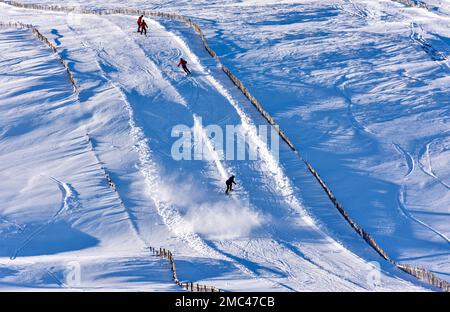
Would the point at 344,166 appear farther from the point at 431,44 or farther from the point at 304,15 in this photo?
the point at 304,15

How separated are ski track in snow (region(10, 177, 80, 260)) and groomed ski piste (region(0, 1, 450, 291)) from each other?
2.3 inches

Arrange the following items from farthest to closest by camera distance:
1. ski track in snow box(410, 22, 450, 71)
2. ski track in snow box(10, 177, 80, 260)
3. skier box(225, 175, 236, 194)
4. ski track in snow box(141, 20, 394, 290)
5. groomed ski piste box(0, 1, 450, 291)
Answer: ski track in snow box(410, 22, 450, 71), skier box(225, 175, 236, 194), ski track in snow box(141, 20, 394, 290), ski track in snow box(10, 177, 80, 260), groomed ski piste box(0, 1, 450, 291)

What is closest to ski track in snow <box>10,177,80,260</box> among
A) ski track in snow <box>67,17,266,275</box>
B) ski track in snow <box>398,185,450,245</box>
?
ski track in snow <box>67,17,266,275</box>

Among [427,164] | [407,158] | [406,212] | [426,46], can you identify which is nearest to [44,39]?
[426,46]

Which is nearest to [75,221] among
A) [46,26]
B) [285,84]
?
[285,84]

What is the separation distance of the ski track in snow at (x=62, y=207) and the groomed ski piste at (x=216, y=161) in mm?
60

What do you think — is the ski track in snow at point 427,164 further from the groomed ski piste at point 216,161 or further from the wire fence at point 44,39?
the wire fence at point 44,39

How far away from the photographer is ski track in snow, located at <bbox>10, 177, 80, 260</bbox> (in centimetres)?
2198

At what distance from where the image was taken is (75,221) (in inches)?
911

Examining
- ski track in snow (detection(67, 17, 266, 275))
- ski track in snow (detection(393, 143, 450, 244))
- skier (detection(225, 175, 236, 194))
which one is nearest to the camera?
ski track in snow (detection(67, 17, 266, 275))

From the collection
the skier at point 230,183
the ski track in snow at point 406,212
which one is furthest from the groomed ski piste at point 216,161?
the skier at point 230,183

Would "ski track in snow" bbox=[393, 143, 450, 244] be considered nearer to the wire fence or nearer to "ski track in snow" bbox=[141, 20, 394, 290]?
"ski track in snow" bbox=[141, 20, 394, 290]

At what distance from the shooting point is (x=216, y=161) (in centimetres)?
2645

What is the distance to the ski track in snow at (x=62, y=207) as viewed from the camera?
2198 centimetres
